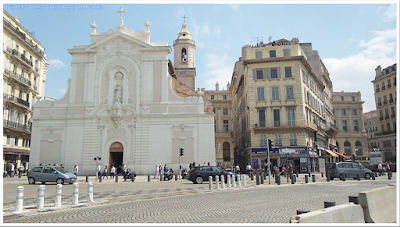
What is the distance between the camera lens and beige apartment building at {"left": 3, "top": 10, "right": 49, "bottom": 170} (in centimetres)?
3712

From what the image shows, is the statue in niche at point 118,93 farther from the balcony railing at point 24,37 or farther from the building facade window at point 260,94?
the building facade window at point 260,94

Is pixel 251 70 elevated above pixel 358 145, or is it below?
above

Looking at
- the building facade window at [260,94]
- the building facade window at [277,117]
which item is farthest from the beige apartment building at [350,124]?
the building facade window at [260,94]

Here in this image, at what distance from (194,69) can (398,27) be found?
1757 inches

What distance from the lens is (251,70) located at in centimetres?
3944

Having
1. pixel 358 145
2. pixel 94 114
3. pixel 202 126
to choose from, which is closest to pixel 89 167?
pixel 94 114

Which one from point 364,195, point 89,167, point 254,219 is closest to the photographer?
point 364,195

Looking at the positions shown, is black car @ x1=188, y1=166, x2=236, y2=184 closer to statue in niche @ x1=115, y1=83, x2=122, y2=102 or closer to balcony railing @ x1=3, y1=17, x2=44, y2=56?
statue in niche @ x1=115, y1=83, x2=122, y2=102

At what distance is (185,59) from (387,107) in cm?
3798

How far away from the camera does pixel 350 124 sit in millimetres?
67312

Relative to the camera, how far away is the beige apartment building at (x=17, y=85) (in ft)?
122

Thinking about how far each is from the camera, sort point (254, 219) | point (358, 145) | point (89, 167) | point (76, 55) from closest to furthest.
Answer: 1. point (254, 219)
2. point (89, 167)
3. point (76, 55)
4. point (358, 145)

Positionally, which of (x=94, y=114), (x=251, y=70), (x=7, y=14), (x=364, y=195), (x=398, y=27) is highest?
(x=7, y=14)

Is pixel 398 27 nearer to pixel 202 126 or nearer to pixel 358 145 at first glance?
pixel 202 126
